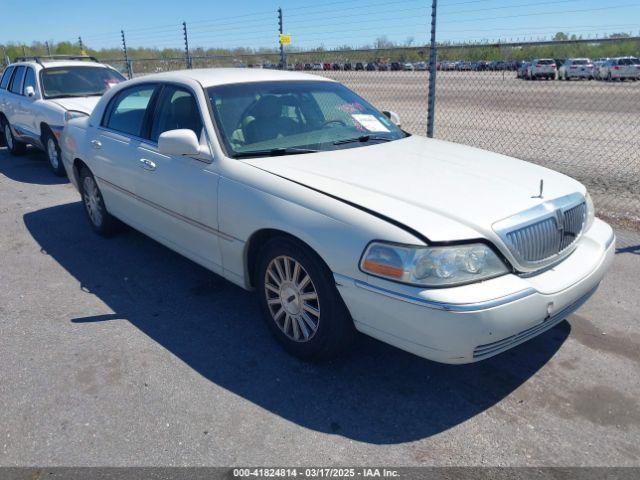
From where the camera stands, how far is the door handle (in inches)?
166

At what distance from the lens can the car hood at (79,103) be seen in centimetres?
809

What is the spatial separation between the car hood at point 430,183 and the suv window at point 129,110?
62.7 inches

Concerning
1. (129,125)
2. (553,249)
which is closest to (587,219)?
(553,249)

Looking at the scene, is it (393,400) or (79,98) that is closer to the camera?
(393,400)

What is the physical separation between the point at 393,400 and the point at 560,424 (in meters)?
0.85

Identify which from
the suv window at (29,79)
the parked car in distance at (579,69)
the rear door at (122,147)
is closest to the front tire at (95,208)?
the rear door at (122,147)

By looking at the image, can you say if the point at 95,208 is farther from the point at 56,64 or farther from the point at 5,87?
the point at 5,87

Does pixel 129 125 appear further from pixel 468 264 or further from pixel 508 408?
pixel 508 408

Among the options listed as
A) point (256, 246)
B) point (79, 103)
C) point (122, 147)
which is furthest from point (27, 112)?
A: point (256, 246)

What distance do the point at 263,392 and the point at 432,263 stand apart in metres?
1.21

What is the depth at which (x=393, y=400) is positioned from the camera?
3.00 meters

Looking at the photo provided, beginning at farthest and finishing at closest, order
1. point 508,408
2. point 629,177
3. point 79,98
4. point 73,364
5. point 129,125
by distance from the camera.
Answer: point 79,98, point 629,177, point 129,125, point 73,364, point 508,408

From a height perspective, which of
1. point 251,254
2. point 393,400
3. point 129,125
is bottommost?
point 393,400

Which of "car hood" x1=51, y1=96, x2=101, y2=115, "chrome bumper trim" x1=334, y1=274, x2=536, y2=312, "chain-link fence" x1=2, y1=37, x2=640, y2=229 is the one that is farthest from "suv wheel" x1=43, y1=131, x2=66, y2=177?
"chrome bumper trim" x1=334, y1=274, x2=536, y2=312
